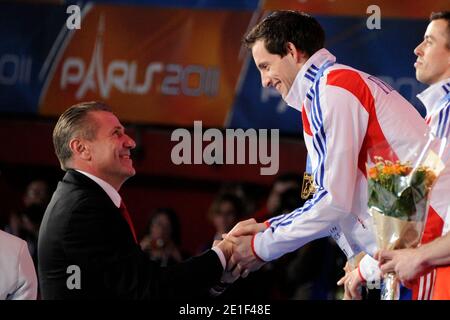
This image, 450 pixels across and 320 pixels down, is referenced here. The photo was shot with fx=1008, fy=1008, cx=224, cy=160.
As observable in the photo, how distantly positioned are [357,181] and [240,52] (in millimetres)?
3139

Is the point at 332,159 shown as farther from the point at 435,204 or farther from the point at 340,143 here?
the point at 435,204

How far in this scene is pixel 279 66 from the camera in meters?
3.82

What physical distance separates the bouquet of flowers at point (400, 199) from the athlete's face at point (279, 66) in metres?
0.83

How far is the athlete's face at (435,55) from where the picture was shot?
389cm

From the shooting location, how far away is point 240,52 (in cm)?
653

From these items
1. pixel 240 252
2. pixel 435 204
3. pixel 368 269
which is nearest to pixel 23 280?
pixel 240 252

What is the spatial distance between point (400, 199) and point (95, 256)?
1.13 metres

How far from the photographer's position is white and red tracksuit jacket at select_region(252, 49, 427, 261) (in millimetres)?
→ 3439

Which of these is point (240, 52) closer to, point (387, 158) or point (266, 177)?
point (266, 177)

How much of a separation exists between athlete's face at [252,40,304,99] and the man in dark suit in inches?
26.5
